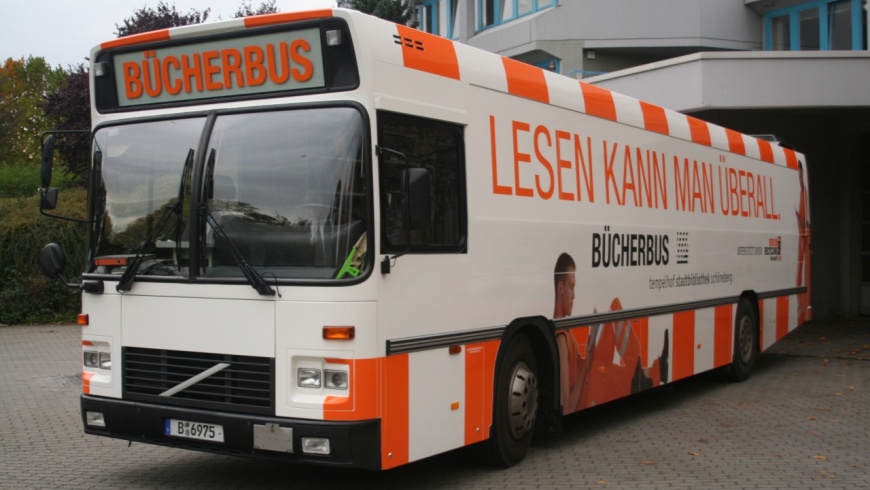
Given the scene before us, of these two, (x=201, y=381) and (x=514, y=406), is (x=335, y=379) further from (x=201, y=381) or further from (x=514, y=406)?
(x=514, y=406)

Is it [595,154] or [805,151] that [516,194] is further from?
[805,151]

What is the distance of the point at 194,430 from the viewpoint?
21.7ft

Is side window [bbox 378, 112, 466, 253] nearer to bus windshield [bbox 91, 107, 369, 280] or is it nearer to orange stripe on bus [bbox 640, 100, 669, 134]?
bus windshield [bbox 91, 107, 369, 280]

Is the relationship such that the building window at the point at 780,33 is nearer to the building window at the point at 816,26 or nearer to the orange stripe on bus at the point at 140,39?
the building window at the point at 816,26

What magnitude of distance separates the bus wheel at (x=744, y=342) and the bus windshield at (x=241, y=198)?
7777 millimetres

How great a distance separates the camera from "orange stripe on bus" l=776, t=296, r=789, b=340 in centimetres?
1419

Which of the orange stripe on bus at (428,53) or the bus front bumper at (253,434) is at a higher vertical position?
the orange stripe on bus at (428,53)

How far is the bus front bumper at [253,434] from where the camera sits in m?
6.19

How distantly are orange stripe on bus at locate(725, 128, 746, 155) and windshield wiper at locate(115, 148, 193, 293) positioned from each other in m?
7.78

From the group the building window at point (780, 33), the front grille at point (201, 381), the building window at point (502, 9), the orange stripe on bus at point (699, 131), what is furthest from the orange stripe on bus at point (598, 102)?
the building window at point (780, 33)

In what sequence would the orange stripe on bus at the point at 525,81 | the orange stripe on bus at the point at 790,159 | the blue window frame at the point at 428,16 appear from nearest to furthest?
1. the orange stripe on bus at the point at 525,81
2. the orange stripe on bus at the point at 790,159
3. the blue window frame at the point at 428,16

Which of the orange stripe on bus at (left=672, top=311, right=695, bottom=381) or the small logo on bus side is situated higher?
the small logo on bus side

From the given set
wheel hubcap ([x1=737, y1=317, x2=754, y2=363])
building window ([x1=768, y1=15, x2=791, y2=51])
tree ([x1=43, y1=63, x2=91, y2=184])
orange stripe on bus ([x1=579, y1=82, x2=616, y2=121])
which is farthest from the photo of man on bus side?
tree ([x1=43, y1=63, x2=91, y2=184])

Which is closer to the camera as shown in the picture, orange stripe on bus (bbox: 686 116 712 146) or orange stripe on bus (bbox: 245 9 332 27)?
orange stripe on bus (bbox: 245 9 332 27)
